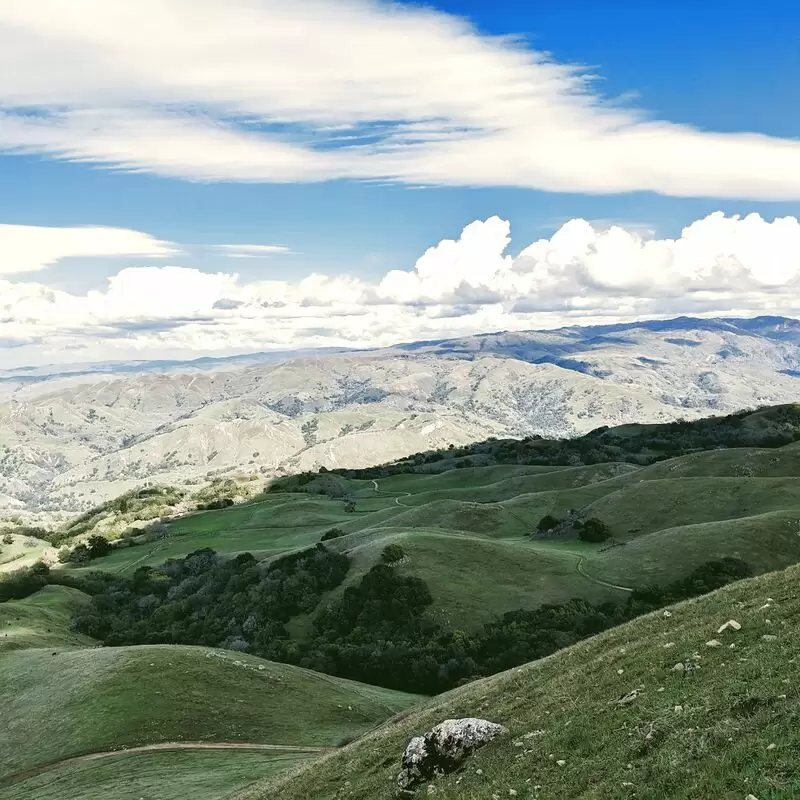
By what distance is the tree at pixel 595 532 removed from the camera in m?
120

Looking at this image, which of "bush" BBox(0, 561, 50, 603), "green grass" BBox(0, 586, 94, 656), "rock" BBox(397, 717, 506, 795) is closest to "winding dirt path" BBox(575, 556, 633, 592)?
"rock" BBox(397, 717, 506, 795)

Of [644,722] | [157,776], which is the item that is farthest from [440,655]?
[644,722]

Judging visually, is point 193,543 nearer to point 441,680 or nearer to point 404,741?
point 441,680

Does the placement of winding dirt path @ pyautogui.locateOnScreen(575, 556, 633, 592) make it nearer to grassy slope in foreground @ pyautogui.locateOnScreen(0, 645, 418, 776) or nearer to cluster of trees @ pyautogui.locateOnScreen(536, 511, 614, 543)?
cluster of trees @ pyautogui.locateOnScreen(536, 511, 614, 543)

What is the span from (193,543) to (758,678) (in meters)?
187

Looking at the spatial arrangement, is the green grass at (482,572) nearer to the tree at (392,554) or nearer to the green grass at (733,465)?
the tree at (392,554)

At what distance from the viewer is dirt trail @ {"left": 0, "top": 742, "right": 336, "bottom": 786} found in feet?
159

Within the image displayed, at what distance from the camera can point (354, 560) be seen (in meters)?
112

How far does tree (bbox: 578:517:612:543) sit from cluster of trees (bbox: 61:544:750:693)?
32.3 m

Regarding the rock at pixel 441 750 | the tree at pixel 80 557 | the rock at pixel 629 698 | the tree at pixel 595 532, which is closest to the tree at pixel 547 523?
the tree at pixel 595 532

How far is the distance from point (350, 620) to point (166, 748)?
48.9 m

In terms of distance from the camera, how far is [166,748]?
5028 cm

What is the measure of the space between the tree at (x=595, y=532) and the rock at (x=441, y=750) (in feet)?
329

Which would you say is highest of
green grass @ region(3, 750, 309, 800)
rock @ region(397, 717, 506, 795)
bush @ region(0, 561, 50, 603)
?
rock @ region(397, 717, 506, 795)
